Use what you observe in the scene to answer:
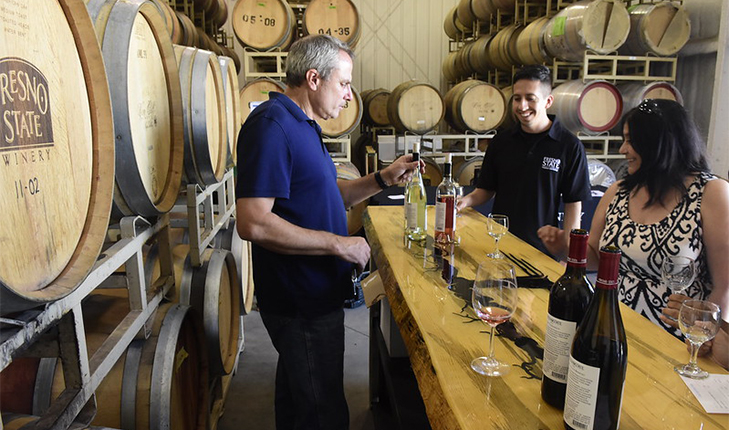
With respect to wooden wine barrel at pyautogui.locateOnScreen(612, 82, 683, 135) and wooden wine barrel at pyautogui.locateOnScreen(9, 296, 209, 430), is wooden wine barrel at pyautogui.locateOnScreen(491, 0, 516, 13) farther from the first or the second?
wooden wine barrel at pyautogui.locateOnScreen(9, 296, 209, 430)

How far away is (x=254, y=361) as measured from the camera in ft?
12.0

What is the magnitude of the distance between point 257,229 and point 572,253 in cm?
119

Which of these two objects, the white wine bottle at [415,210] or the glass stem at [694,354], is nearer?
the glass stem at [694,354]

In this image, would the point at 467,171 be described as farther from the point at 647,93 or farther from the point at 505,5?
the point at 505,5

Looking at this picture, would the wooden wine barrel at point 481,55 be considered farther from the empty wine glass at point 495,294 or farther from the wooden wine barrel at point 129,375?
the empty wine glass at point 495,294

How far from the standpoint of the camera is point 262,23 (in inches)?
198

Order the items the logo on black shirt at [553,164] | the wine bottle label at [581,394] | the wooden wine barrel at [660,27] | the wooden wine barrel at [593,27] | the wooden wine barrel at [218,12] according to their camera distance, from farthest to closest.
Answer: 1. the wooden wine barrel at [218,12]
2. the wooden wine barrel at [660,27]
3. the wooden wine barrel at [593,27]
4. the logo on black shirt at [553,164]
5. the wine bottle label at [581,394]

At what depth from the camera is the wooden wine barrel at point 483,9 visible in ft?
24.7

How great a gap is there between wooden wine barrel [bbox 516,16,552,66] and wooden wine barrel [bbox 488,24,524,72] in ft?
0.95

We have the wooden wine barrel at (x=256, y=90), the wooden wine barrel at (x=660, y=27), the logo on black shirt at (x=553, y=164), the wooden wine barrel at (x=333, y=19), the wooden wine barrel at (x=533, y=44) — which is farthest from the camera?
the wooden wine barrel at (x=533, y=44)

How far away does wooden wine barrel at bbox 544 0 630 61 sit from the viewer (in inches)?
200

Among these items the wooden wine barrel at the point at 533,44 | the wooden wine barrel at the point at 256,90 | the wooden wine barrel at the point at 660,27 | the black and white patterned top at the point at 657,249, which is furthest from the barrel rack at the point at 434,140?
the black and white patterned top at the point at 657,249

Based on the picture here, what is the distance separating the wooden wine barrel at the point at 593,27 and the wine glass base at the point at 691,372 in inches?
187

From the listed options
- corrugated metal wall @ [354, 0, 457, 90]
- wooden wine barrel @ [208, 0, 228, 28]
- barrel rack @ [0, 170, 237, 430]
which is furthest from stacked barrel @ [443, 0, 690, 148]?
barrel rack @ [0, 170, 237, 430]
